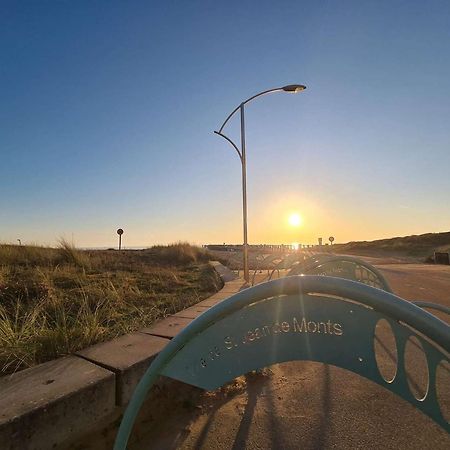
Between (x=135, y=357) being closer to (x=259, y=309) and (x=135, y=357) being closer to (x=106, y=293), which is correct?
(x=259, y=309)

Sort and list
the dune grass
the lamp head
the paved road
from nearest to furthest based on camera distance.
Answer: the paved road, the dune grass, the lamp head

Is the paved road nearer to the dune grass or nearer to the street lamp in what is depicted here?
the dune grass

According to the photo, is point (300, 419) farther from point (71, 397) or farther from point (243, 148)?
point (243, 148)

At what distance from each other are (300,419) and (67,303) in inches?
150

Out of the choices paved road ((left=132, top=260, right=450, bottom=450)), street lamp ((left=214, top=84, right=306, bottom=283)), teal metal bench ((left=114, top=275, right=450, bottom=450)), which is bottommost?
paved road ((left=132, top=260, right=450, bottom=450))

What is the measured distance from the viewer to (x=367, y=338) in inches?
48.9

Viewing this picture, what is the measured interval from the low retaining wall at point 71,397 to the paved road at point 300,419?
1.20 ft

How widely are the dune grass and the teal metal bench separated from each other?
8.24 feet

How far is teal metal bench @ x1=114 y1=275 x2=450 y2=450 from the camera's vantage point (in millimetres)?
1208

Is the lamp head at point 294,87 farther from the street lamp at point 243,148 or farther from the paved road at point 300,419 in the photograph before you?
the paved road at point 300,419

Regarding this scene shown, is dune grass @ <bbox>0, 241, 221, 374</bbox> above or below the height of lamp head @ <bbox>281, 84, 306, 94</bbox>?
below

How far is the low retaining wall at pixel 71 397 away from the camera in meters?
2.22

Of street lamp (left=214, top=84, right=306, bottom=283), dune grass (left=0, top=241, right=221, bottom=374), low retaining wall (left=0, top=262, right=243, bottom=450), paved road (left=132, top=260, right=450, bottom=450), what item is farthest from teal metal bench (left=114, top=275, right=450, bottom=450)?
street lamp (left=214, top=84, right=306, bottom=283)

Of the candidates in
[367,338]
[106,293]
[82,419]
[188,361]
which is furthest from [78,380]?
[106,293]
